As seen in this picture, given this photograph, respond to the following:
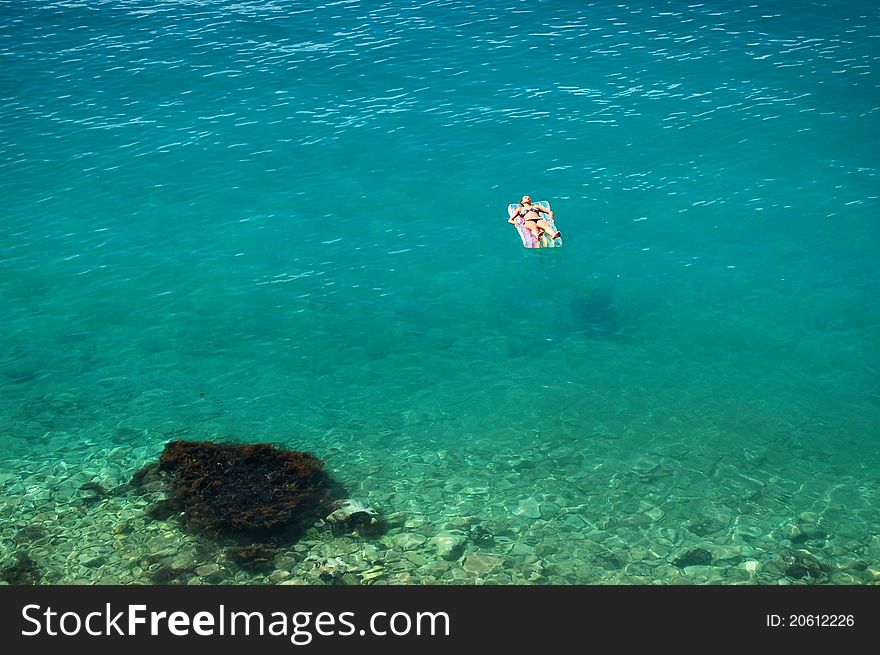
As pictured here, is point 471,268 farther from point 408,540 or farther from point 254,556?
point 254,556

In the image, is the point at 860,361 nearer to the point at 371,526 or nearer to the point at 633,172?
the point at 633,172

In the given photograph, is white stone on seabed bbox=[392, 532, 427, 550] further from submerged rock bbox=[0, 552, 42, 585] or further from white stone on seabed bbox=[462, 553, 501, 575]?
submerged rock bbox=[0, 552, 42, 585]

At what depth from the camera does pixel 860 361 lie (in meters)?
29.6

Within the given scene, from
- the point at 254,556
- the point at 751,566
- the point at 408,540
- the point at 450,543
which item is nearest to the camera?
the point at 751,566

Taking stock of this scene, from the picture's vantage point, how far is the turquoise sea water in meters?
25.2

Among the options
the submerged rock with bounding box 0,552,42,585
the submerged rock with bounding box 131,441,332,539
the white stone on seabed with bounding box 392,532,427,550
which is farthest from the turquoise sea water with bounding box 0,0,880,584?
the submerged rock with bounding box 131,441,332,539

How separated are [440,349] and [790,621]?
15264 mm

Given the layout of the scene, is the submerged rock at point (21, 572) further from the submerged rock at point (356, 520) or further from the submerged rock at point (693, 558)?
the submerged rock at point (693, 558)

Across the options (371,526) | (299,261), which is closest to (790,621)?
(371,526)

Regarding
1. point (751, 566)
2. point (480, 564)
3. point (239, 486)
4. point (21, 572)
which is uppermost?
→ point (21, 572)

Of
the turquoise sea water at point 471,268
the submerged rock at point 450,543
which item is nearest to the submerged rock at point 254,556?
the turquoise sea water at point 471,268

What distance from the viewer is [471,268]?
35.0 meters

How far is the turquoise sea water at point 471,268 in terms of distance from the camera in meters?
25.2

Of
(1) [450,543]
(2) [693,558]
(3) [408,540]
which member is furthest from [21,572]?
(2) [693,558]
